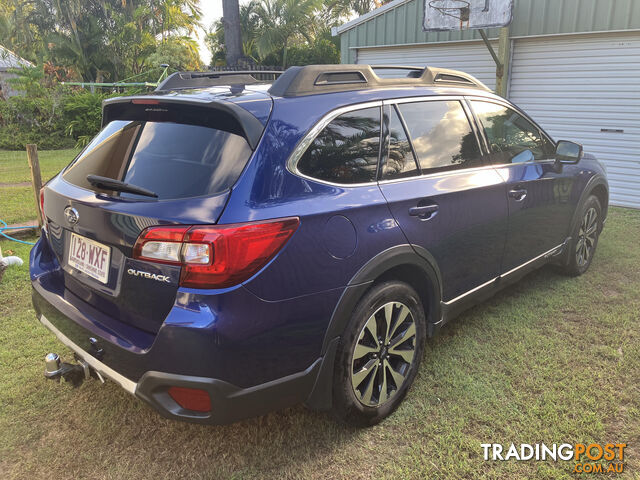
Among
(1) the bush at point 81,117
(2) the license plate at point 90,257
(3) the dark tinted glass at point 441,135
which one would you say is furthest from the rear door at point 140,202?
(1) the bush at point 81,117

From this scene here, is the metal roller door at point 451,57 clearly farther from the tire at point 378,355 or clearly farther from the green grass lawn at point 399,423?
the tire at point 378,355

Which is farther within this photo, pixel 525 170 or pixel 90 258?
pixel 525 170

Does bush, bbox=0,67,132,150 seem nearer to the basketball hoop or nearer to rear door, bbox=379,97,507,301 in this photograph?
the basketball hoop

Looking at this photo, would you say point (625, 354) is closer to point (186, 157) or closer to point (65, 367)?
point (186, 157)

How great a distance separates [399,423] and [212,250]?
1.44m

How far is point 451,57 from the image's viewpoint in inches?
398

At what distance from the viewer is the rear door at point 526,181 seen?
3.37m

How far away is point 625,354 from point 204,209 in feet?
9.58

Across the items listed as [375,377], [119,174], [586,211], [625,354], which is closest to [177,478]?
[375,377]

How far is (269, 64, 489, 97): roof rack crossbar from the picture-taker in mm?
2299

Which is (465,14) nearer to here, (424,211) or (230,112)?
(424,211)

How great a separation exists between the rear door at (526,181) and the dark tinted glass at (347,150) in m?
1.13

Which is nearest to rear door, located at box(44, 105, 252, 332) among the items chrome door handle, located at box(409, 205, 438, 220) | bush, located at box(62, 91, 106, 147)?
chrome door handle, located at box(409, 205, 438, 220)

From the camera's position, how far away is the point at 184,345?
73.5 inches
